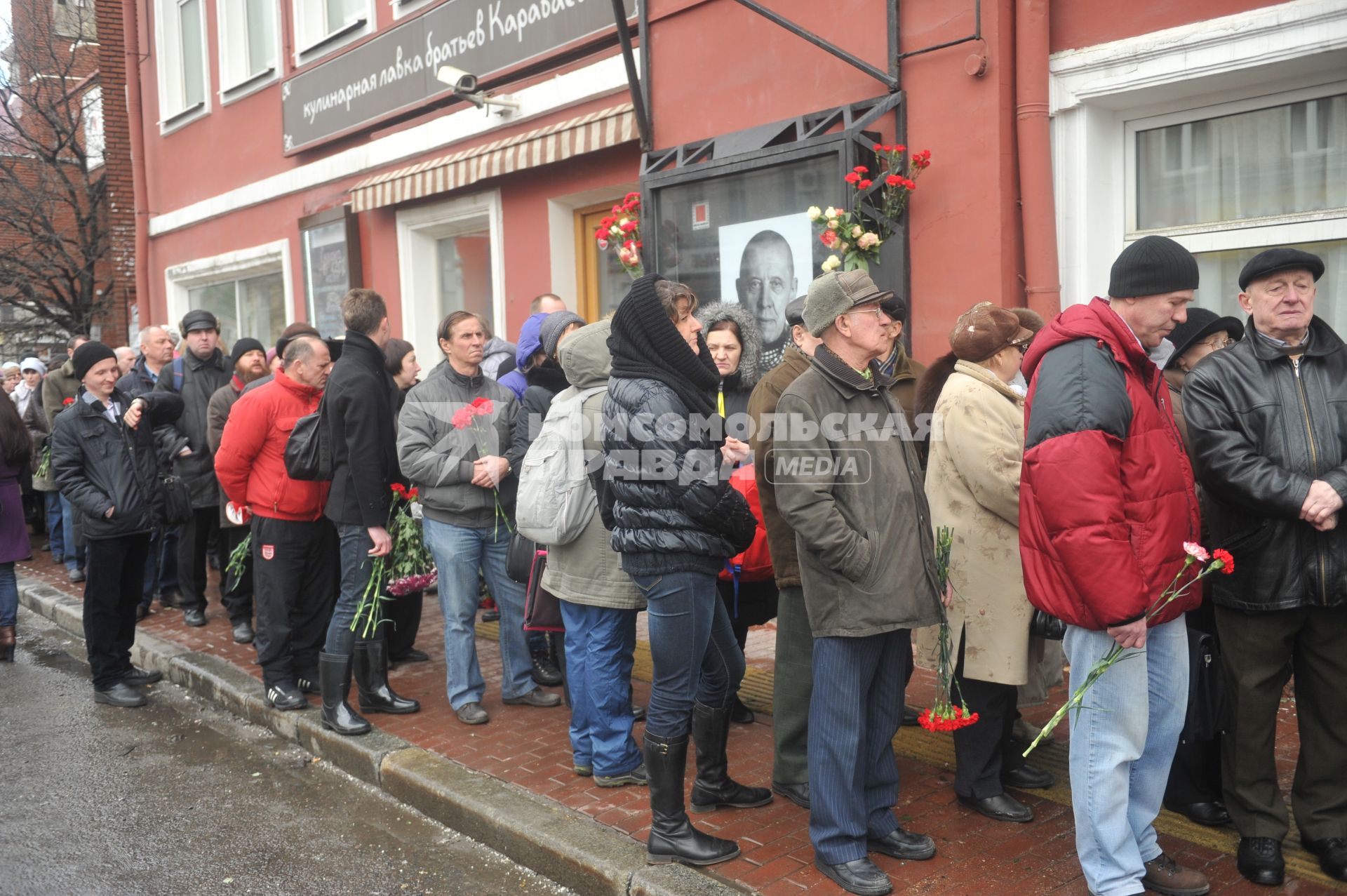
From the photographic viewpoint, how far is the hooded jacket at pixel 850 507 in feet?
11.9

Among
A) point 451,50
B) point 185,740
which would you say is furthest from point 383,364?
point 451,50

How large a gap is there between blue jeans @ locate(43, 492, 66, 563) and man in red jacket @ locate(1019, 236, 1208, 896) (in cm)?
1045

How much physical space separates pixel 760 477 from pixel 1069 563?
1.38m

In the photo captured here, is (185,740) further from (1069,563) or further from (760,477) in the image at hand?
(1069,563)

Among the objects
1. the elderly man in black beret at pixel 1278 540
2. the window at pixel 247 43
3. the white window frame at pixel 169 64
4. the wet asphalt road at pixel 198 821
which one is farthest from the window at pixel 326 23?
the elderly man in black beret at pixel 1278 540

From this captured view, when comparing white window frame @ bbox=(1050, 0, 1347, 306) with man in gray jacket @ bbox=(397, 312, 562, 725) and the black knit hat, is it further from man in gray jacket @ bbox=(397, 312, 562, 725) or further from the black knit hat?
man in gray jacket @ bbox=(397, 312, 562, 725)

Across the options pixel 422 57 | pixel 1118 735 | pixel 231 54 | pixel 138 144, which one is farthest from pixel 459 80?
pixel 138 144

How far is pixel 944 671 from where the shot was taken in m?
4.02

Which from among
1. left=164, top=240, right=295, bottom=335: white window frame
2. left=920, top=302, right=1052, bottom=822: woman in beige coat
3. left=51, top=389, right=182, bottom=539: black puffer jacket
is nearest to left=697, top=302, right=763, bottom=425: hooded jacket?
left=920, top=302, right=1052, bottom=822: woman in beige coat

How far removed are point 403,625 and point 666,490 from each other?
3.41m

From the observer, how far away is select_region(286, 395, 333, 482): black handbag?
5688 millimetres

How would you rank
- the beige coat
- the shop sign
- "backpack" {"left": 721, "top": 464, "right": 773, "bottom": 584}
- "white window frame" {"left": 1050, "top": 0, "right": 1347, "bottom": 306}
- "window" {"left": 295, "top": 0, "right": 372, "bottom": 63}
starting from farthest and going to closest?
"window" {"left": 295, "top": 0, "right": 372, "bottom": 63}
the shop sign
"white window frame" {"left": 1050, "top": 0, "right": 1347, "bottom": 306}
"backpack" {"left": 721, "top": 464, "right": 773, "bottom": 584}
the beige coat

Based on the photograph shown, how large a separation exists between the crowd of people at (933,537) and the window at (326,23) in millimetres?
7031

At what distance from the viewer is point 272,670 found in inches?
241
